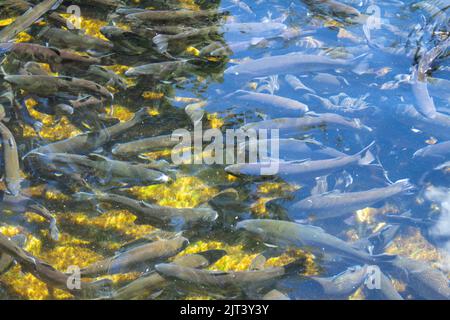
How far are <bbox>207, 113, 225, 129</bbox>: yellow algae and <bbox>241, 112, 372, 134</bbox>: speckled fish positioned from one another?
0.74 feet

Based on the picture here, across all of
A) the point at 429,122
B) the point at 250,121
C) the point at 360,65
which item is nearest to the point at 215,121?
the point at 250,121

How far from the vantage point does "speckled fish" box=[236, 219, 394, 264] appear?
Result: 10.5ft

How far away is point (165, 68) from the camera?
4.32 meters

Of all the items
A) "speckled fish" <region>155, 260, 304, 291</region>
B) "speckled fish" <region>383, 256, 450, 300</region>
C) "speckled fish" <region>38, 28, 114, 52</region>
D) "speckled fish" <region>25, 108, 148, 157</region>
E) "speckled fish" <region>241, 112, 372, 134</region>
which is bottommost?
"speckled fish" <region>383, 256, 450, 300</region>

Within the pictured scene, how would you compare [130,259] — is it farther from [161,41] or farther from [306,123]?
[161,41]

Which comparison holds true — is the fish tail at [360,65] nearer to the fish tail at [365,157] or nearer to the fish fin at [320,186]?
the fish tail at [365,157]

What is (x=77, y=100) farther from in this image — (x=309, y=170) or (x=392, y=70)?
(x=392, y=70)

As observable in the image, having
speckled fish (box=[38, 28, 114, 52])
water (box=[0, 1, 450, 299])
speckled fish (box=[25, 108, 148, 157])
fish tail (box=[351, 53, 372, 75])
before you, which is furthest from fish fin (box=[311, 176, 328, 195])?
speckled fish (box=[38, 28, 114, 52])

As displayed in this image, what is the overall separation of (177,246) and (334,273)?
3.42 feet

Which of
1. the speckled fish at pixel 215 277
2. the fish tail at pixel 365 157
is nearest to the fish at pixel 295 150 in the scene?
the fish tail at pixel 365 157

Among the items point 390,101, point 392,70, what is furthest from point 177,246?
point 392,70

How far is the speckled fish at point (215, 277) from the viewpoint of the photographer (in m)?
2.95

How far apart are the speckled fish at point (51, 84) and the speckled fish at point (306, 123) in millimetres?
1329

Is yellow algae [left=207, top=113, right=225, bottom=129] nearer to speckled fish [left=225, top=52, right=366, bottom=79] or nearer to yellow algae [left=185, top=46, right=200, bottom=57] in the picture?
speckled fish [left=225, top=52, right=366, bottom=79]
